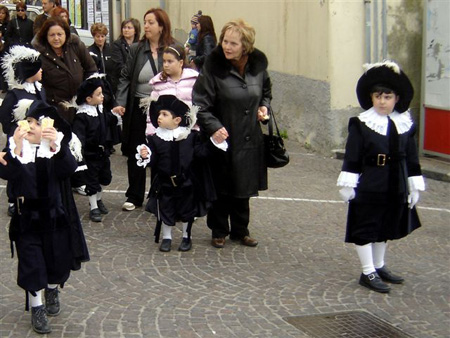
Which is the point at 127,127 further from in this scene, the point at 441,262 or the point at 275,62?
the point at 275,62

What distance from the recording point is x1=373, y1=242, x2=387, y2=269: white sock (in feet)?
22.4

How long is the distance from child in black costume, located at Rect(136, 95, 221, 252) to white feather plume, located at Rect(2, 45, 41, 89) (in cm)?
108

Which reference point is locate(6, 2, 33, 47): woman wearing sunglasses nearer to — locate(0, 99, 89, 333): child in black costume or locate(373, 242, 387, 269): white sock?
locate(373, 242, 387, 269): white sock

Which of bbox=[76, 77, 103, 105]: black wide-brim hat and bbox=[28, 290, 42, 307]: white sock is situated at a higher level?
bbox=[76, 77, 103, 105]: black wide-brim hat

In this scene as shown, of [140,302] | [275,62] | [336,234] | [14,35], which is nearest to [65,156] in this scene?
[140,302]

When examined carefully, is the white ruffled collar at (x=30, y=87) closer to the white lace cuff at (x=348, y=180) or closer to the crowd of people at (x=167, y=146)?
the crowd of people at (x=167, y=146)

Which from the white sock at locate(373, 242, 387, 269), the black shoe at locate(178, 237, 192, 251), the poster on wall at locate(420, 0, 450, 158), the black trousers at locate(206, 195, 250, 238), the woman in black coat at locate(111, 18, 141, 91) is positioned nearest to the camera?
the white sock at locate(373, 242, 387, 269)

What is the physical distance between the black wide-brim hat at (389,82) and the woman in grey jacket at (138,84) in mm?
2789

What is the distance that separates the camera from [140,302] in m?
6.32

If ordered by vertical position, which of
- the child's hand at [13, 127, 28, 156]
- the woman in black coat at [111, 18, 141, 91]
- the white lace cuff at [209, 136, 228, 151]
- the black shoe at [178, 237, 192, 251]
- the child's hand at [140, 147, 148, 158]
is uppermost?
the woman in black coat at [111, 18, 141, 91]

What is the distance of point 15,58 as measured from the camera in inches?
291

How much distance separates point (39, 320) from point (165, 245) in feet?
6.85

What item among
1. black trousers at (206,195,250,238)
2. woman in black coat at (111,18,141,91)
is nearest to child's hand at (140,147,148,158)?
black trousers at (206,195,250,238)

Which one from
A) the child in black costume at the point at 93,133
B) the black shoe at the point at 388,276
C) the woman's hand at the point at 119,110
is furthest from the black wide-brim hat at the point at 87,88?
the black shoe at the point at 388,276
